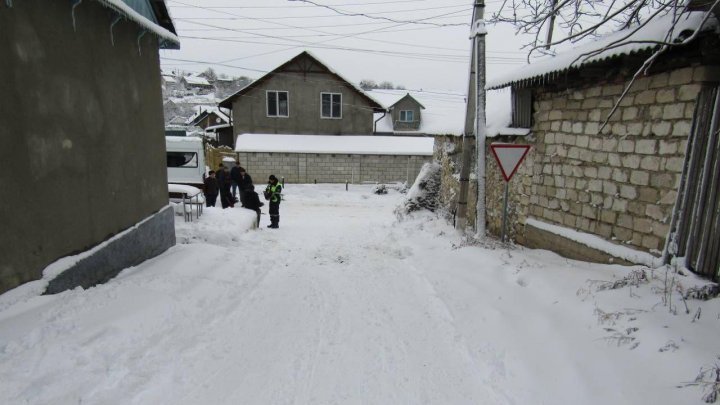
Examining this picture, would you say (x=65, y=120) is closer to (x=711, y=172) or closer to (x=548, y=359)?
(x=548, y=359)

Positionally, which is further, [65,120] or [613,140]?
[613,140]

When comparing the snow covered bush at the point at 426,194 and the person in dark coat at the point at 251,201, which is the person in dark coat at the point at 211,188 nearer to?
the person in dark coat at the point at 251,201

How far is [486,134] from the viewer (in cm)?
902

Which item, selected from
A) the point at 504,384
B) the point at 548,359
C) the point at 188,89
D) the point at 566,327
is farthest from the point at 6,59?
the point at 188,89

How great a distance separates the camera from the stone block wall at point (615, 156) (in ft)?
15.1

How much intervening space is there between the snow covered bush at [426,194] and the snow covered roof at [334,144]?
12994mm

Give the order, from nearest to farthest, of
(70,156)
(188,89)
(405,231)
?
(70,156), (405,231), (188,89)

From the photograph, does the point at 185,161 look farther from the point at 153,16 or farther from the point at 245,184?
the point at 153,16

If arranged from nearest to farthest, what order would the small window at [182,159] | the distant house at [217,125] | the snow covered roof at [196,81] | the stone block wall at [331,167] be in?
the small window at [182,159] → the stone block wall at [331,167] → the distant house at [217,125] → the snow covered roof at [196,81]

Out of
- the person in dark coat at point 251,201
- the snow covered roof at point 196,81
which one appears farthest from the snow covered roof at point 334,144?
the snow covered roof at point 196,81

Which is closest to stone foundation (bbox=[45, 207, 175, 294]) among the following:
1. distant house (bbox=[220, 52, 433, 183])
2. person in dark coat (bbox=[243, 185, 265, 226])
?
person in dark coat (bbox=[243, 185, 265, 226])

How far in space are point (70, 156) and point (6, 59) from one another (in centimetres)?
124

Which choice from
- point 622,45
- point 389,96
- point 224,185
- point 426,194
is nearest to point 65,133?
point 622,45

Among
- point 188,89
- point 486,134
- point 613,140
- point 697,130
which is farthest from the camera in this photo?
point 188,89
